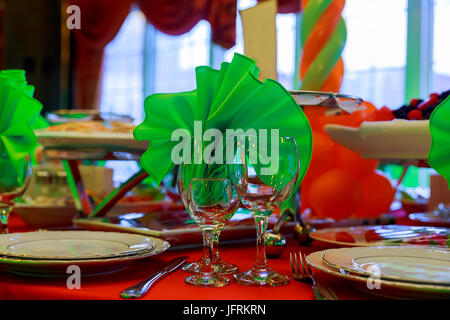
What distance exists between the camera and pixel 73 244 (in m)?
0.79

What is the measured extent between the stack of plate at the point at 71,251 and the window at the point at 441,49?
4.03m

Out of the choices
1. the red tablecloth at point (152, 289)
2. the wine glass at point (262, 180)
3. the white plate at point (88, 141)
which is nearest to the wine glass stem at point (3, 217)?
the white plate at point (88, 141)

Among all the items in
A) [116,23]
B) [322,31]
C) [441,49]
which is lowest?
[322,31]

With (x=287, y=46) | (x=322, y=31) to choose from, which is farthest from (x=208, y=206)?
(x=287, y=46)

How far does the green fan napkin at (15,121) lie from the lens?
0.96 metres

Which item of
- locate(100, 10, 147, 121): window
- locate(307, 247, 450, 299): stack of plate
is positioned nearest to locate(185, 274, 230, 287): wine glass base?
locate(307, 247, 450, 299): stack of plate

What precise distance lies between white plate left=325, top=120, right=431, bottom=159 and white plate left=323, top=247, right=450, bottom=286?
0.90 feet

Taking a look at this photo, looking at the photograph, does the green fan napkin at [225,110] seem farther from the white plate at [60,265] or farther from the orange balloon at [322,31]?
the orange balloon at [322,31]

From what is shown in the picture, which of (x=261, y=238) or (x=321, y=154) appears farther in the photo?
(x=321, y=154)

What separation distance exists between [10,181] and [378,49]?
4.11 metres

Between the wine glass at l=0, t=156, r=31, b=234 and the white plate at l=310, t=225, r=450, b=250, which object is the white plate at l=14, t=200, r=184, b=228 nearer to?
the wine glass at l=0, t=156, r=31, b=234

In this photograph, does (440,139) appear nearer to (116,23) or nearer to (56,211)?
(56,211)
